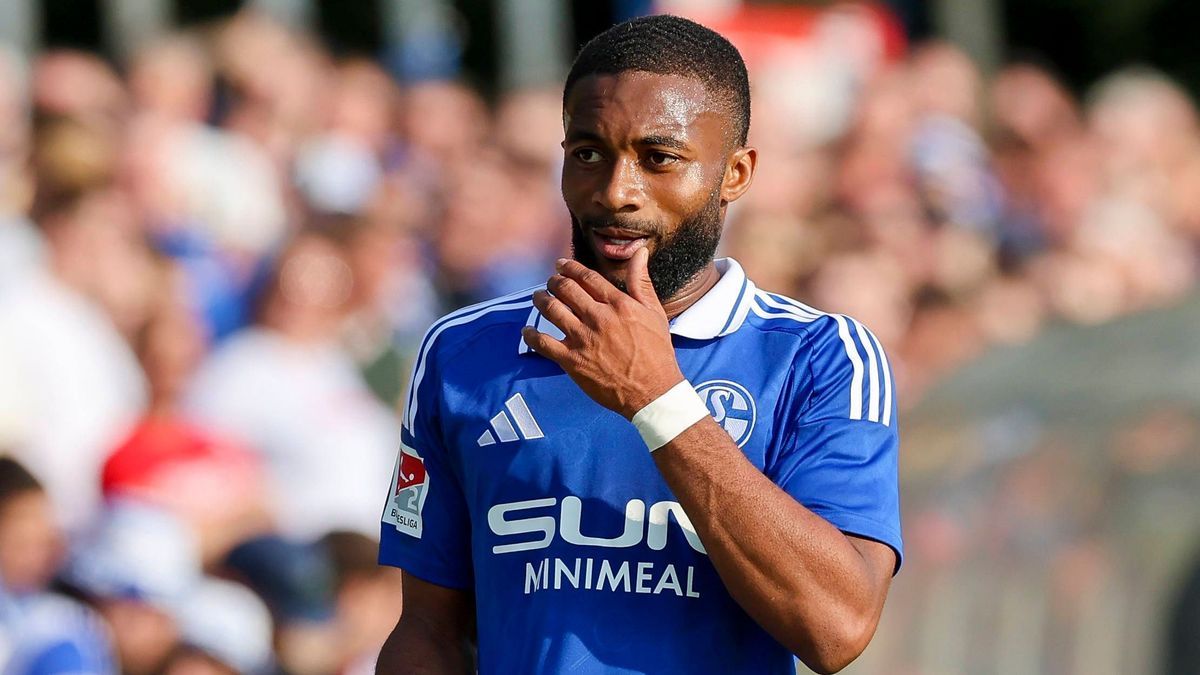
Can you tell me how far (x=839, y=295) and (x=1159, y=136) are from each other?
14.4ft

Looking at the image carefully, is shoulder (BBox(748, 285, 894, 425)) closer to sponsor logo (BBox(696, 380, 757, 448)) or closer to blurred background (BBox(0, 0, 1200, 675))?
sponsor logo (BBox(696, 380, 757, 448))

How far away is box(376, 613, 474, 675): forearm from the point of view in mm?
3021

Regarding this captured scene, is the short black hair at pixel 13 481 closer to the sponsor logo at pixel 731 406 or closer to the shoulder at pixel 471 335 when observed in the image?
the shoulder at pixel 471 335

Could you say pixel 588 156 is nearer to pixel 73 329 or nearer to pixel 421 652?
pixel 421 652

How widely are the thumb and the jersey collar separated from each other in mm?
212

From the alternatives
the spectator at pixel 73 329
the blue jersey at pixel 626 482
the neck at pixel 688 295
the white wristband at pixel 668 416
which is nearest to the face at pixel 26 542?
the spectator at pixel 73 329

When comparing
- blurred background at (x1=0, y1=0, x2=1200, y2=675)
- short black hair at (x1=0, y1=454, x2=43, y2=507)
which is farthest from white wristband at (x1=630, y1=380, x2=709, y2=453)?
short black hair at (x1=0, y1=454, x2=43, y2=507)

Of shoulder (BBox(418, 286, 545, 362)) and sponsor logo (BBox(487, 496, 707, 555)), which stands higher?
shoulder (BBox(418, 286, 545, 362))

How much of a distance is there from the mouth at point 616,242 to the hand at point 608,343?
0.51 ft

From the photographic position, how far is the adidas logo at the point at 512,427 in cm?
293

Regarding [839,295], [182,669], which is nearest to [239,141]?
[839,295]

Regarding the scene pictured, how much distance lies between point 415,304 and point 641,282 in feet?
19.6

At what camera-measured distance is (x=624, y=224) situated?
9.33 feet

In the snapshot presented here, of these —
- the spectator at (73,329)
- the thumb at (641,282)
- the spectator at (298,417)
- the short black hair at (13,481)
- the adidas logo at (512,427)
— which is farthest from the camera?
the spectator at (298,417)
